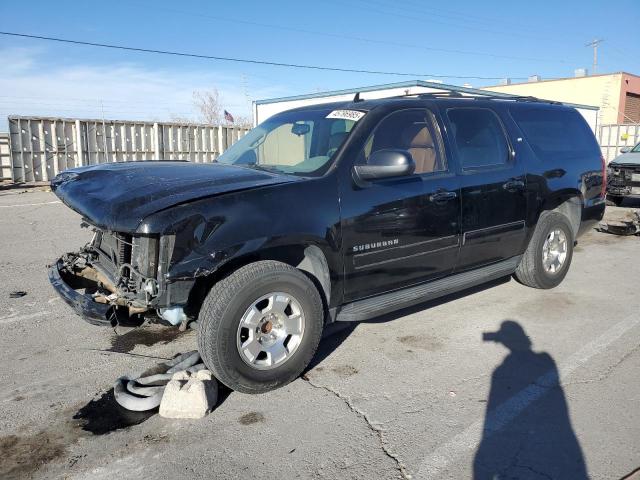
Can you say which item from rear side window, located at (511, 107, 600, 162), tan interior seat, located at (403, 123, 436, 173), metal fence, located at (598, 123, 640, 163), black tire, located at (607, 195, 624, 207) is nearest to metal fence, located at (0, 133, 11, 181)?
tan interior seat, located at (403, 123, 436, 173)

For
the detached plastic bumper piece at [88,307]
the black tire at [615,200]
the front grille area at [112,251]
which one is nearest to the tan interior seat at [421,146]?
the front grille area at [112,251]

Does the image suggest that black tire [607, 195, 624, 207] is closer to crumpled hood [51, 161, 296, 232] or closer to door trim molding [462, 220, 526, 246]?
door trim molding [462, 220, 526, 246]

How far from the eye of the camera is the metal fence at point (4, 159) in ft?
57.7

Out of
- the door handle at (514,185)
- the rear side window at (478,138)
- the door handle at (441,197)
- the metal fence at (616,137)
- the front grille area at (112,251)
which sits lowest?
the front grille area at (112,251)

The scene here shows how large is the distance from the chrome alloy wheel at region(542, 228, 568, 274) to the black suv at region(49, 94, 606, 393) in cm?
18

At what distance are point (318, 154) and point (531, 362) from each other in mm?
2222

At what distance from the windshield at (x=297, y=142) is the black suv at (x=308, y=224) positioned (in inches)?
0.6

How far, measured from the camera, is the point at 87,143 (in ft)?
60.1

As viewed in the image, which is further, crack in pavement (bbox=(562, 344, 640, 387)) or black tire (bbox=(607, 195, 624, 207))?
black tire (bbox=(607, 195, 624, 207))

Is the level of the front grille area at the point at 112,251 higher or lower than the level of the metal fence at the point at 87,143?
lower

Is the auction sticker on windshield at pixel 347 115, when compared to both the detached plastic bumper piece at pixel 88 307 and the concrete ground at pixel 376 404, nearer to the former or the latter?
the concrete ground at pixel 376 404

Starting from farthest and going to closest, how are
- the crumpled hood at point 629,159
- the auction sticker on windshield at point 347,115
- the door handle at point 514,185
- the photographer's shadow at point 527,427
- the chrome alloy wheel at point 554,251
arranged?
the crumpled hood at point 629,159, the chrome alloy wheel at point 554,251, the door handle at point 514,185, the auction sticker on windshield at point 347,115, the photographer's shadow at point 527,427

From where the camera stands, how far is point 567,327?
464cm

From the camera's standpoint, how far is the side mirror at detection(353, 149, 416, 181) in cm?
371
